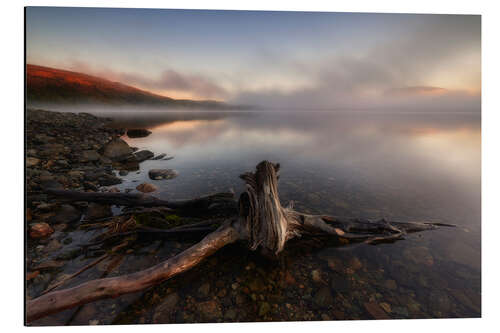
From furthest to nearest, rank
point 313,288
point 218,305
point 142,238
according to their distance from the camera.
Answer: point 142,238, point 313,288, point 218,305

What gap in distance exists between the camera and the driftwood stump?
204cm

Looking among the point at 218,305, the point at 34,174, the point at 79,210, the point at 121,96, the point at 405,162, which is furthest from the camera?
the point at 405,162

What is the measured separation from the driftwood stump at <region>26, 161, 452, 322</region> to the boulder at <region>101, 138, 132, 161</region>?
16.9ft

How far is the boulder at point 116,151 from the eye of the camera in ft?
28.0

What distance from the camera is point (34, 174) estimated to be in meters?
4.88

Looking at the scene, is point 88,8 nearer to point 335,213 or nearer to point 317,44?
point 317,44

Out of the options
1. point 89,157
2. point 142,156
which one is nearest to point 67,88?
point 89,157

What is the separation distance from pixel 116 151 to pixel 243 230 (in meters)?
8.28

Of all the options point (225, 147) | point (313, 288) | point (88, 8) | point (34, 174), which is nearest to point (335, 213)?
point (313, 288)

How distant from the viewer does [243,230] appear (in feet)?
9.34

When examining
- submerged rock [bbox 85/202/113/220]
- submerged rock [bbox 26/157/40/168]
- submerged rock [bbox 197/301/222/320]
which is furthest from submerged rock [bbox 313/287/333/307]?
submerged rock [bbox 26/157/40/168]

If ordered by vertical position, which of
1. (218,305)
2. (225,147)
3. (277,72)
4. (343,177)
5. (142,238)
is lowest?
(218,305)

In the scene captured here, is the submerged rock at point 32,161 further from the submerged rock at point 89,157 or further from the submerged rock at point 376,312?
the submerged rock at point 376,312

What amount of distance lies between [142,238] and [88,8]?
12.3 ft
